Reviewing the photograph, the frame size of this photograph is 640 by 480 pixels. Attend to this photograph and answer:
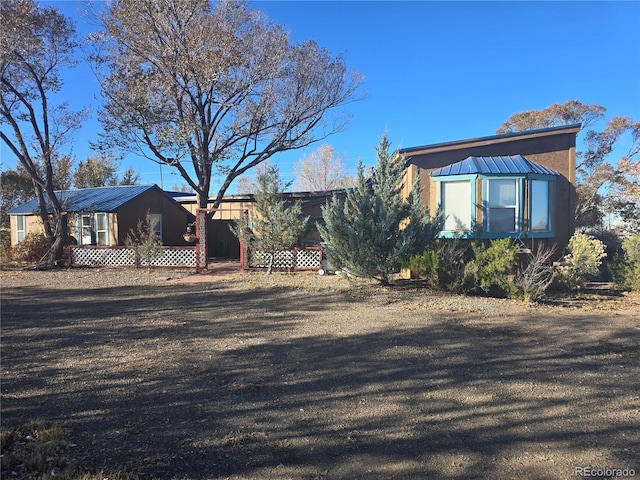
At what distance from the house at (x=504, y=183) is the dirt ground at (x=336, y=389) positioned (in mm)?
3759

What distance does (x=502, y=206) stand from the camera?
470 inches

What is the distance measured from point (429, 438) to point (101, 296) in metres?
9.42

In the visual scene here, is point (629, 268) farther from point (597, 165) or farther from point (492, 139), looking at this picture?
point (597, 165)

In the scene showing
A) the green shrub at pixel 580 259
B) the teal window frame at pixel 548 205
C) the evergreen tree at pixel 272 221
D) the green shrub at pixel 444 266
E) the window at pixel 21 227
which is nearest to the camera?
the green shrub at pixel 444 266

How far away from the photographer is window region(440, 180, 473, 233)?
476 inches

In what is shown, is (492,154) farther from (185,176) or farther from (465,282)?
(185,176)

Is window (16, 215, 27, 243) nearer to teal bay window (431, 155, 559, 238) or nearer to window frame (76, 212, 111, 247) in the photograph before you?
window frame (76, 212, 111, 247)

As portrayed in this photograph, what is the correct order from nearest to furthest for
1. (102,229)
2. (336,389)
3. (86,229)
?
(336,389)
(102,229)
(86,229)

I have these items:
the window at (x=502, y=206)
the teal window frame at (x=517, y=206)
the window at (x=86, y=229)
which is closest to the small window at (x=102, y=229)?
the window at (x=86, y=229)

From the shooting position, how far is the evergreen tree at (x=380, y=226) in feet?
34.5

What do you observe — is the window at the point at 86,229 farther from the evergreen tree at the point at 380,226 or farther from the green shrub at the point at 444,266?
the green shrub at the point at 444,266

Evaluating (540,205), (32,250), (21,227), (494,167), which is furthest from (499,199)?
(21,227)

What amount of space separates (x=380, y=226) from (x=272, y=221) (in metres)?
4.65

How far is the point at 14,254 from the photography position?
1838 cm
